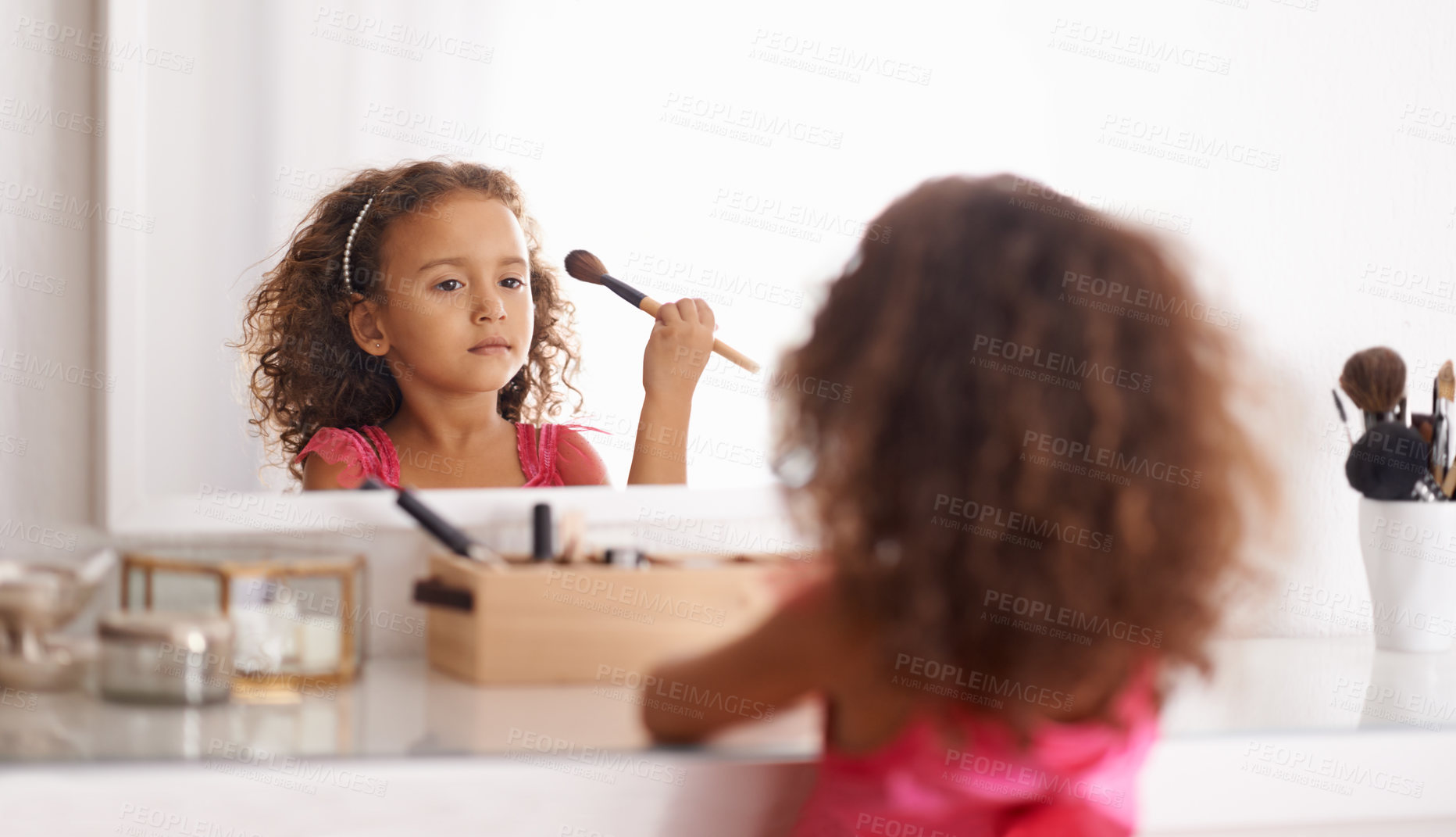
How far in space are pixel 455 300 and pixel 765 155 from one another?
0.77ft

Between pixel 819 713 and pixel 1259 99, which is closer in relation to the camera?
pixel 819 713

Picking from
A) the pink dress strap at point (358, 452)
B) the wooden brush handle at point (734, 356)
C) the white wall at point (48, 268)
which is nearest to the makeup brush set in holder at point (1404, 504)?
the wooden brush handle at point (734, 356)

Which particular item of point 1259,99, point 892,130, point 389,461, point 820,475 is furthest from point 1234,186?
point 389,461

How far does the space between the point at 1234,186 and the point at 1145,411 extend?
50cm

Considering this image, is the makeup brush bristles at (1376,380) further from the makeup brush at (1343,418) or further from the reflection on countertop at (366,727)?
the reflection on countertop at (366,727)

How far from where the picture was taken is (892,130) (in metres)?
0.88

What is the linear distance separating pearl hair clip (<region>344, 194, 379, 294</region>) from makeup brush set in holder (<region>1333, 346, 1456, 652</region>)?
69cm

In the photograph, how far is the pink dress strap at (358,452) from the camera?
0.78 meters

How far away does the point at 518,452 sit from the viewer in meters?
0.81

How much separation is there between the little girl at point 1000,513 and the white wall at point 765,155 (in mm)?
71

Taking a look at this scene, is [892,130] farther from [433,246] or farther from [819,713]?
[819,713]

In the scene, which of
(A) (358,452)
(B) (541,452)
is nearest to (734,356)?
(B) (541,452)

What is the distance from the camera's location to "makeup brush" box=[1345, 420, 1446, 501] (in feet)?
2.80

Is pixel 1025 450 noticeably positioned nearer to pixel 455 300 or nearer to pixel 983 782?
pixel 983 782
